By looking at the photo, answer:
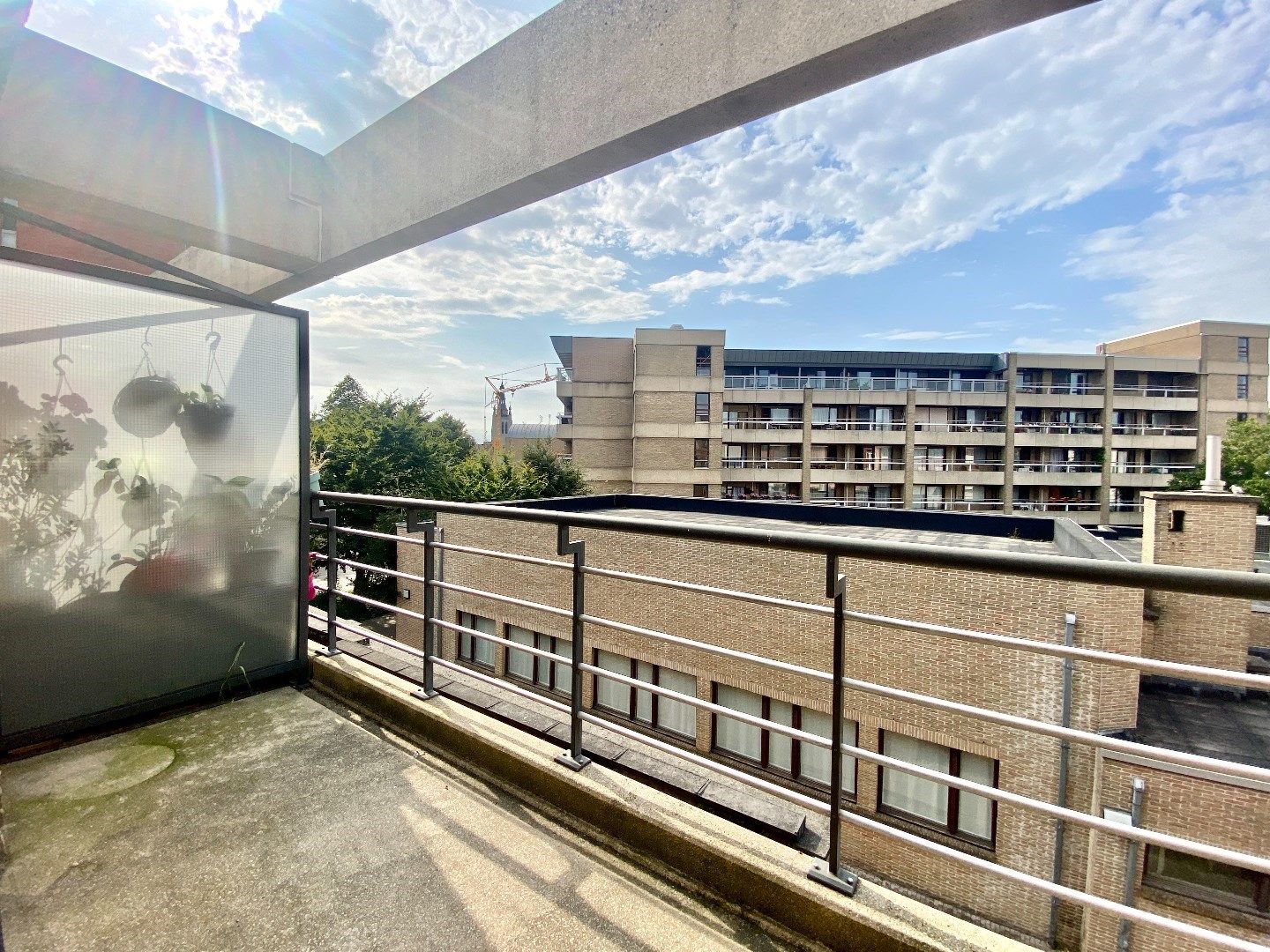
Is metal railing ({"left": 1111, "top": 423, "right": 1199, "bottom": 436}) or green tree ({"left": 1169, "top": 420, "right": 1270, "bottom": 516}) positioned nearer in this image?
green tree ({"left": 1169, "top": 420, "right": 1270, "bottom": 516})

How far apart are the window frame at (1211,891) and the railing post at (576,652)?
24.9 feet

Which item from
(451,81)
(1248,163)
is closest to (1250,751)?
(451,81)

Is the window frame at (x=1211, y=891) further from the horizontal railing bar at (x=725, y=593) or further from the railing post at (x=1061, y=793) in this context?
the horizontal railing bar at (x=725, y=593)

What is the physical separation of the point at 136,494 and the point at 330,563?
0.80 m

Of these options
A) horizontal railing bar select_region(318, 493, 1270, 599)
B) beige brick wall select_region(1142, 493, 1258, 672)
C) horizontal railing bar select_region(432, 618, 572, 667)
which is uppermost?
horizontal railing bar select_region(318, 493, 1270, 599)

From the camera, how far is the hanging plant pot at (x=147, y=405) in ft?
7.30

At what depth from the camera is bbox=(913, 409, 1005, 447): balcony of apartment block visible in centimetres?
3033

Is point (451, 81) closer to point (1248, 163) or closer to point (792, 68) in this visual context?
point (792, 68)

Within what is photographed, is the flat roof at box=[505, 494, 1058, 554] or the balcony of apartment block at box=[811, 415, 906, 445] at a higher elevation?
the balcony of apartment block at box=[811, 415, 906, 445]

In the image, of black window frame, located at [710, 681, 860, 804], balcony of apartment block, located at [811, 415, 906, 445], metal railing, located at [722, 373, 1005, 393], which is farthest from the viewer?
metal railing, located at [722, 373, 1005, 393]

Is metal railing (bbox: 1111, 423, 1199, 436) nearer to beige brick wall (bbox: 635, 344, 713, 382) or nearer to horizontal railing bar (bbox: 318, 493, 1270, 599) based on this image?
beige brick wall (bbox: 635, 344, 713, 382)

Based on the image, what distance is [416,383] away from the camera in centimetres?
2294

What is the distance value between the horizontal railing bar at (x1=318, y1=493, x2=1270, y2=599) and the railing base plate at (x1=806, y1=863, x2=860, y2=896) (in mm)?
746

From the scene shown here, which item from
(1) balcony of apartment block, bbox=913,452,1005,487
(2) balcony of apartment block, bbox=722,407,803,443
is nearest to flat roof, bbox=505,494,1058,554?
(2) balcony of apartment block, bbox=722,407,803,443
